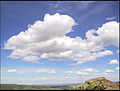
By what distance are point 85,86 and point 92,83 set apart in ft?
11.2

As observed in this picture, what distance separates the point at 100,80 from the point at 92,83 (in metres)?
4.04

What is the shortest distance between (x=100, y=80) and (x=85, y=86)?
7261 mm

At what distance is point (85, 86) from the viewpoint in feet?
254

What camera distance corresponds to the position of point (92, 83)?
253ft

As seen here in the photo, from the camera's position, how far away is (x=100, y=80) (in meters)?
75.2
